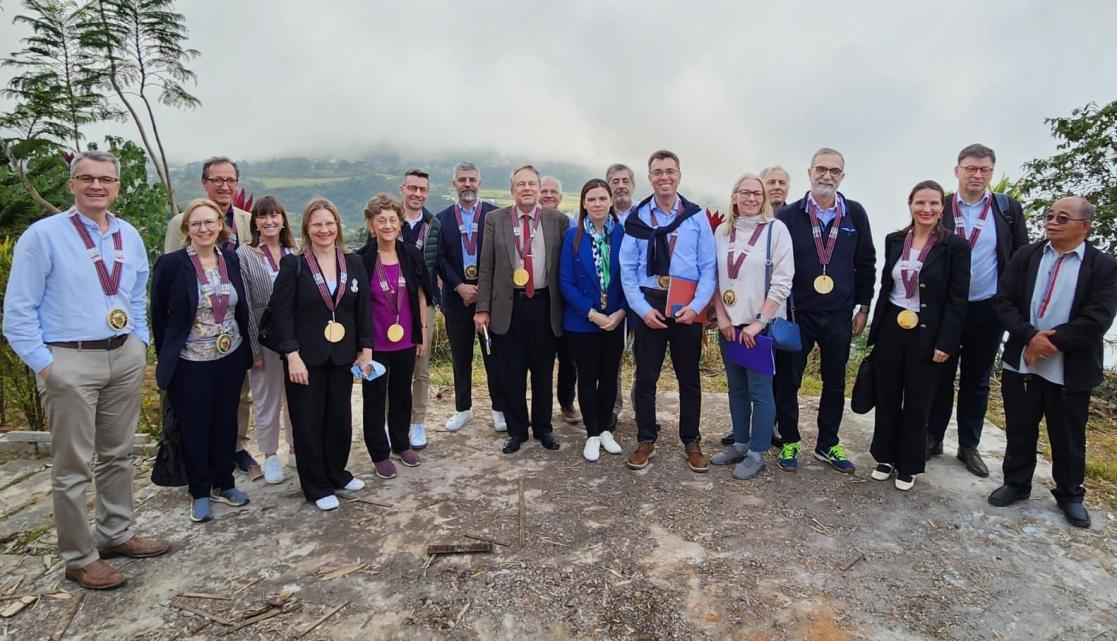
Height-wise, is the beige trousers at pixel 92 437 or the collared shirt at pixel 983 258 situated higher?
the collared shirt at pixel 983 258

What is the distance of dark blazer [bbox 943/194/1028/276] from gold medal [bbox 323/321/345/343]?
408 cm

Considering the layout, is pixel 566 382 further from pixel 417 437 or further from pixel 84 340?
pixel 84 340

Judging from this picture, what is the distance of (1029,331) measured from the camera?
12.0 ft

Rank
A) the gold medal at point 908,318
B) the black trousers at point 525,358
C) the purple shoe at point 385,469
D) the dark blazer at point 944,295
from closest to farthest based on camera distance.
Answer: the dark blazer at point 944,295
the gold medal at point 908,318
the purple shoe at point 385,469
the black trousers at point 525,358

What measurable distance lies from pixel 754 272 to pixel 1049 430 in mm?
2066

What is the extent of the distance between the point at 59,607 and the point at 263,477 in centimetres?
146

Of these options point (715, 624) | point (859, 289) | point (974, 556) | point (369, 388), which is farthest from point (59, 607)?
point (859, 289)

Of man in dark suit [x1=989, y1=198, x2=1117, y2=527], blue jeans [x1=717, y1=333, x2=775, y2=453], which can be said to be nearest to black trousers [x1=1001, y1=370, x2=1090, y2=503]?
man in dark suit [x1=989, y1=198, x2=1117, y2=527]

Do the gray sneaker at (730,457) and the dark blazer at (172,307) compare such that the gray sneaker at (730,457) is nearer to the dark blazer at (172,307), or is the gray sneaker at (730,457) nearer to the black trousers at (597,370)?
the black trousers at (597,370)

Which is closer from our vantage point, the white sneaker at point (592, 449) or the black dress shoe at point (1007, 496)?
the black dress shoe at point (1007, 496)

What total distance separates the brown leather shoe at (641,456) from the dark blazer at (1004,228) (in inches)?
101

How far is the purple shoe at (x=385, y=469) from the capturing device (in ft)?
14.0

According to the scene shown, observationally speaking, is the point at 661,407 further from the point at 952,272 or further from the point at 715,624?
the point at 715,624

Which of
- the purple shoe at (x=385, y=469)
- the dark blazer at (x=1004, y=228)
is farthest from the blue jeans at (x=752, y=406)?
the purple shoe at (x=385, y=469)
